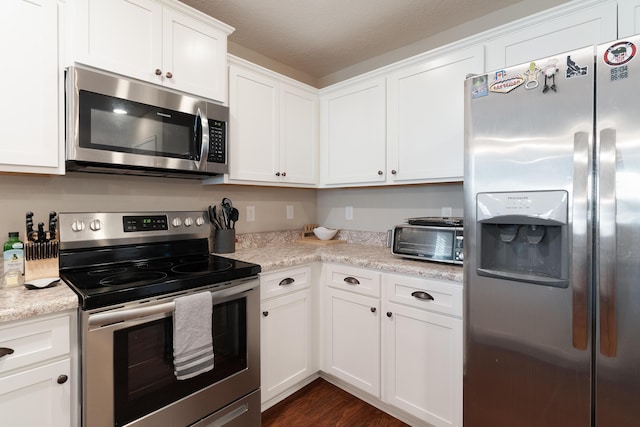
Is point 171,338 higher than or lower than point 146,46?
lower

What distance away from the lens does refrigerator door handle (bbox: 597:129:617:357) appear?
3.36ft

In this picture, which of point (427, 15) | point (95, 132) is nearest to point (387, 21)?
point (427, 15)

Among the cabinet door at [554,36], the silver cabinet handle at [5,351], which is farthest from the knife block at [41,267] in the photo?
the cabinet door at [554,36]

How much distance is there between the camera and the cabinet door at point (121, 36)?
1399mm

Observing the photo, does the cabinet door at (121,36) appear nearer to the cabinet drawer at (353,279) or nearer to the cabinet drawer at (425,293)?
the cabinet drawer at (353,279)

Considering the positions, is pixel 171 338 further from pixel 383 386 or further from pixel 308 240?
pixel 308 240

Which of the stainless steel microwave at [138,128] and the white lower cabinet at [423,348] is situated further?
the white lower cabinet at [423,348]

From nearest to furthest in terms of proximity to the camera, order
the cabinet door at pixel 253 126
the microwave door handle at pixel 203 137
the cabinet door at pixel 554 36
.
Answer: the cabinet door at pixel 554 36, the microwave door handle at pixel 203 137, the cabinet door at pixel 253 126

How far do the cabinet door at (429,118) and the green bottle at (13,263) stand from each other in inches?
77.0

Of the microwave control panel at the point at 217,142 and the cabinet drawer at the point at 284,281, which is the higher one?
the microwave control panel at the point at 217,142

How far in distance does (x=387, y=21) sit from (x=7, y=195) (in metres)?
2.36

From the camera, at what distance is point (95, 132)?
1433 mm

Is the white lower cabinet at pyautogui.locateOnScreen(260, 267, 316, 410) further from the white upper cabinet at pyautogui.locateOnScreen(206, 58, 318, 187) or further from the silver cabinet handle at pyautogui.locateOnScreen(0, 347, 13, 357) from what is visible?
the silver cabinet handle at pyautogui.locateOnScreen(0, 347, 13, 357)

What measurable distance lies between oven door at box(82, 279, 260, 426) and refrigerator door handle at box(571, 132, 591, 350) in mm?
1355
